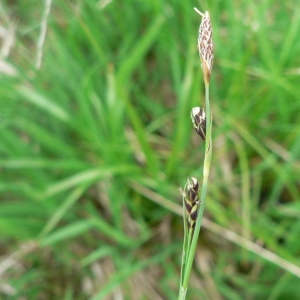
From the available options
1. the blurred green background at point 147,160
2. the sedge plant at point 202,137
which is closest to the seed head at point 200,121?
the sedge plant at point 202,137

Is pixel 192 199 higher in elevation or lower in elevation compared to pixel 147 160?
lower

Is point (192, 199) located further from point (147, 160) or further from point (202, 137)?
point (147, 160)

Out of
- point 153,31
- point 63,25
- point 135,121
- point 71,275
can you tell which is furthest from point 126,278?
point 63,25

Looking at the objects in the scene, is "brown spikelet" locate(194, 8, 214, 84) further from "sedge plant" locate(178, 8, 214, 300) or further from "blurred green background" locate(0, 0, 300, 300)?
"blurred green background" locate(0, 0, 300, 300)

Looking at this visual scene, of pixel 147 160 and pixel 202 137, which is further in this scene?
pixel 147 160

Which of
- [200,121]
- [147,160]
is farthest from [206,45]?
[147,160]

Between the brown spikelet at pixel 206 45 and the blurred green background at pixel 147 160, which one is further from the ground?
the blurred green background at pixel 147 160

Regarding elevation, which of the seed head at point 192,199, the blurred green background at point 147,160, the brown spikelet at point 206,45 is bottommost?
the seed head at point 192,199

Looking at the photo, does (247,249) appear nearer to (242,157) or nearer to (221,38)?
(242,157)

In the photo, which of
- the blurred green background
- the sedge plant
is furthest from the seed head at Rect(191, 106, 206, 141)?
the blurred green background

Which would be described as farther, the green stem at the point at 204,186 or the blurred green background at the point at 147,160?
the blurred green background at the point at 147,160

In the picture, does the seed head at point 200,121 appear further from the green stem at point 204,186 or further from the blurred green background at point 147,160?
the blurred green background at point 147,160
